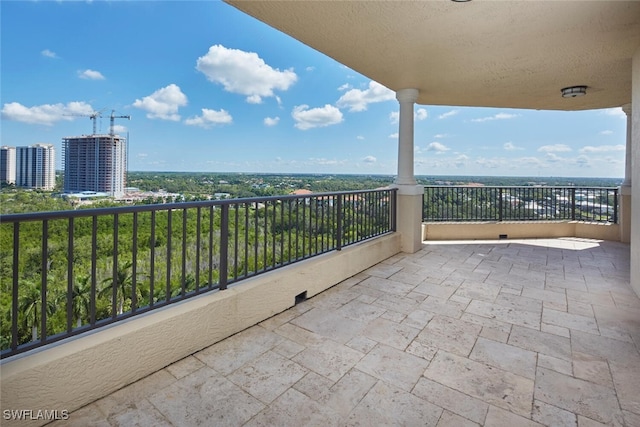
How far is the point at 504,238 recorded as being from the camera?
20.3ft

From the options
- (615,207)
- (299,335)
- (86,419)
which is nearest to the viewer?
(86,419)

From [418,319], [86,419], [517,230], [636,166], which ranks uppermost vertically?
[636,166]

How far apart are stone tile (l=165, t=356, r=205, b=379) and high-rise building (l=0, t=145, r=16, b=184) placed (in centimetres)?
354

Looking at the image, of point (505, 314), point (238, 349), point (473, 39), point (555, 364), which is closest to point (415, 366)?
point (555, 364)

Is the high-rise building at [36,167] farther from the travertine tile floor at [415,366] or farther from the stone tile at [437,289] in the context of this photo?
the stone tile at [437,289]

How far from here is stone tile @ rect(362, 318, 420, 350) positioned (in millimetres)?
2207

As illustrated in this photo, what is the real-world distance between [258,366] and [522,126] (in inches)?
846

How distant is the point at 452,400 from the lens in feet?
5.31

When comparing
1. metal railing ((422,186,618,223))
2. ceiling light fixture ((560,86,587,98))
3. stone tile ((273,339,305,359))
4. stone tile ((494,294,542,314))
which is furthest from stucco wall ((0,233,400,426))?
ceiling light fixture ((560,86,587,98))

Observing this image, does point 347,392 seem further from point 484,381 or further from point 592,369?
point 592,369

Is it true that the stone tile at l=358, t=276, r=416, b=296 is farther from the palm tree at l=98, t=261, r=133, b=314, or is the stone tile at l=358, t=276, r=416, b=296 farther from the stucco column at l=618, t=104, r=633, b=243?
the stucco column at l=618, t=104, r=633, b=243

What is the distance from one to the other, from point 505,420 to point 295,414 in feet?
3.33

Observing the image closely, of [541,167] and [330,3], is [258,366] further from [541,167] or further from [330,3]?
[541,167]

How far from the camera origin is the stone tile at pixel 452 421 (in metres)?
1.45
